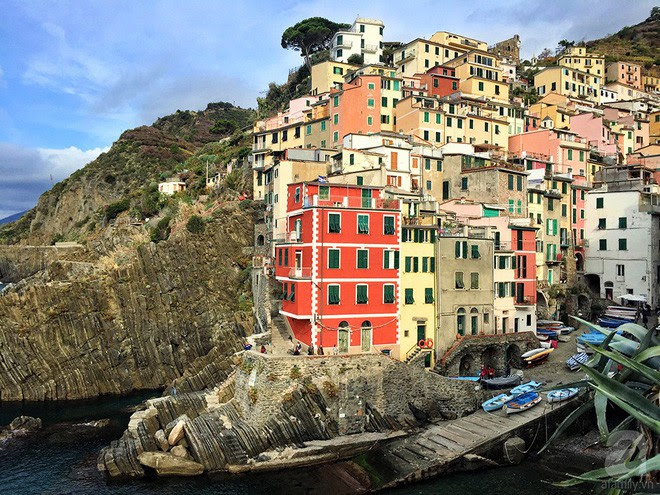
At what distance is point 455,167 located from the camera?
59656mm

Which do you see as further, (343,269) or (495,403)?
(343,269)

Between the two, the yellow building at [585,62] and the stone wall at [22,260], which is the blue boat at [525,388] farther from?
the yellow building at [585,62]

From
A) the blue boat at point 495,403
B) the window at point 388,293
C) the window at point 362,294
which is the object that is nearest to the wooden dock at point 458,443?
the blue boat at point 495,403

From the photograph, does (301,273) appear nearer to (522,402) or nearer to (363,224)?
(363,224)

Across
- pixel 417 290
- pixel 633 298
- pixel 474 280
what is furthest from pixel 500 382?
pixel 633 298

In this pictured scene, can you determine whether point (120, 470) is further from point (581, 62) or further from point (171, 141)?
point (581, 62)

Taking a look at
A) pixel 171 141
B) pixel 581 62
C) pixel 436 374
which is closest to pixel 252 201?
pixel 436 374

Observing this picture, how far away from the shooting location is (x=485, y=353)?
45750mm

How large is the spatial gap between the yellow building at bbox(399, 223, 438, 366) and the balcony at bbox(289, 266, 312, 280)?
755 cm

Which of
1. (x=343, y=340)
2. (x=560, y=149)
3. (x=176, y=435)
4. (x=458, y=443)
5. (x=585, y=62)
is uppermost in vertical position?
(x=585, y=62)

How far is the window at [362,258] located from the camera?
133ft

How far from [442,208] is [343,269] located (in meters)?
18.7

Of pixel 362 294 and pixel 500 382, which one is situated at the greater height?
pixel 362 294

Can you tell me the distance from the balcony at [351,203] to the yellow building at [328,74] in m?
52.5
